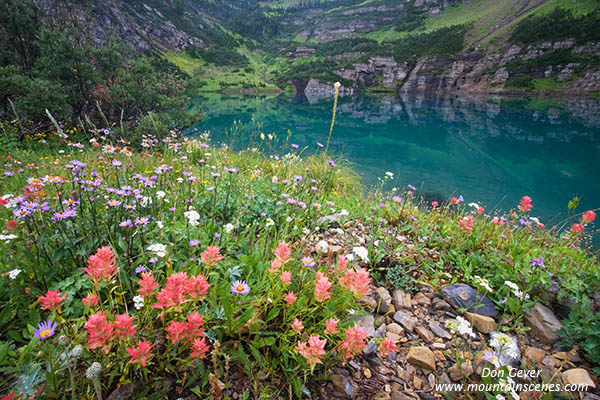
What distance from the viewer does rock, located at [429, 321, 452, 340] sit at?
2321 millimetres

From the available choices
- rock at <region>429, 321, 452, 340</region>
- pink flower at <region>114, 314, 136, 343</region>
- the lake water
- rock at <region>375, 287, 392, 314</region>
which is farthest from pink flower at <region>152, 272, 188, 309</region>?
the lake water

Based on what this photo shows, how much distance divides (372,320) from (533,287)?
180cm

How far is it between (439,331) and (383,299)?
0.54 metres

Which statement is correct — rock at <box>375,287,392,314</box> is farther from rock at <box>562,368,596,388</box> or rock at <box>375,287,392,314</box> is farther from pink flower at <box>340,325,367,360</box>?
rock at <box>562,368,596,388</box>

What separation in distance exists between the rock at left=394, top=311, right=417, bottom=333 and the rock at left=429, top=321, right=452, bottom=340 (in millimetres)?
162

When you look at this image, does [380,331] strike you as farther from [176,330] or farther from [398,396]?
[176,330]

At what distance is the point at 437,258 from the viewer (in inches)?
128

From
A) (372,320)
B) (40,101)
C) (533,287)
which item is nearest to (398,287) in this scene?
(372,320)

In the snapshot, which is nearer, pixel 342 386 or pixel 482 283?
pixel 342 386

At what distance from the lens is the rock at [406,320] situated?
2378 millimetres

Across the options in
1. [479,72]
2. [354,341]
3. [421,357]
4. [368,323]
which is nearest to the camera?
[354,341]

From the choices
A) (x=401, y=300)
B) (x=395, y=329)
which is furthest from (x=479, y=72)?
(x=395, y=329)

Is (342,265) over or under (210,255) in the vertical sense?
under

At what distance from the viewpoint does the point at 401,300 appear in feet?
8.57
